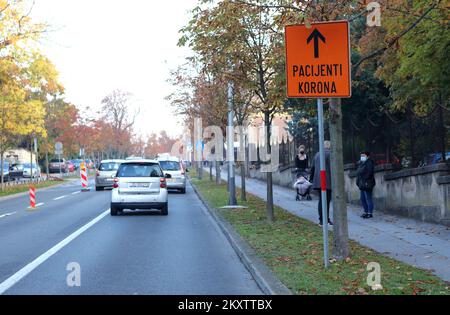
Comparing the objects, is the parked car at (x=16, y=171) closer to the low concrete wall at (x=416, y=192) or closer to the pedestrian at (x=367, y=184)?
the low concrete wall at (x=416, y=192)

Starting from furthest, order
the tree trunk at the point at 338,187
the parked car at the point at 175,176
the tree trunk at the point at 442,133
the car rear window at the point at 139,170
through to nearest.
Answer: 1. the parked car at the point at 175,176
2. the car rear window at the point at 139,170
3. the tree trunk at the point at 442,133
4. the tree trunk at the point at 338,187

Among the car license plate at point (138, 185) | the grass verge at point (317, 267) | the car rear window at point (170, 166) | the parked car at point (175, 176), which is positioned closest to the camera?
the grass verge at point (317, 267)

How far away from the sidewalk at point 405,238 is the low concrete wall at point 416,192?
25cm

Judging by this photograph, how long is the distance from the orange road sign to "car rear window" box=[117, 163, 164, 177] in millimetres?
11124

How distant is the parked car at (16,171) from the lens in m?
60.7

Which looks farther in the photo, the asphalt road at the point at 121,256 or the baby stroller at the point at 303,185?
the baby stroller at the point at 303,185

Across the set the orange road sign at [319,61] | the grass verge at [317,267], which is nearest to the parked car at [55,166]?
the grass verge at [317,267]

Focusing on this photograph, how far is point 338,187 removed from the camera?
33.5 feet

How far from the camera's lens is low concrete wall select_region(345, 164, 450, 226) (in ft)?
47.1

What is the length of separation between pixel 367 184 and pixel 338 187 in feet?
23.2

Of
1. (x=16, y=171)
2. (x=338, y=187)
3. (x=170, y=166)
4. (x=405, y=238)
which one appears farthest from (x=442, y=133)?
(x=16, y=171)
